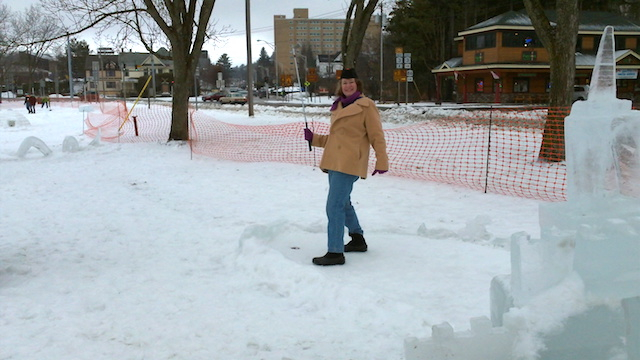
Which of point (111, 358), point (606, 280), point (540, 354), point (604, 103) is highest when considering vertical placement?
point (604, 103)

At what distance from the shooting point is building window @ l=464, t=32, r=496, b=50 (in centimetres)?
4066

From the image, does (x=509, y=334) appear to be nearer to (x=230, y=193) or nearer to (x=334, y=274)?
(x=334, y=274)

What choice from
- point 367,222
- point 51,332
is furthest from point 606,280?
point 367,222

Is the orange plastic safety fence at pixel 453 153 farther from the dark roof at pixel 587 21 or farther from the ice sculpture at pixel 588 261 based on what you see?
the dark roof at pixel 587 21

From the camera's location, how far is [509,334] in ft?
7.98

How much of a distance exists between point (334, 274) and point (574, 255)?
2433 millimetres

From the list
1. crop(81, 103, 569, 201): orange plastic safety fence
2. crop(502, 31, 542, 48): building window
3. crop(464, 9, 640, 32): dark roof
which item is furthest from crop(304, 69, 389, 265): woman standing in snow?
crop(502, 31, 542, 48): building window

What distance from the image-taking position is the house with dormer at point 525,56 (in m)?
40.2

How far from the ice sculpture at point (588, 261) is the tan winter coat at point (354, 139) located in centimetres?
216

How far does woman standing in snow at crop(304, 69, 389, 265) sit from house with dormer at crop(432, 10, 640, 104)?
3816 cm

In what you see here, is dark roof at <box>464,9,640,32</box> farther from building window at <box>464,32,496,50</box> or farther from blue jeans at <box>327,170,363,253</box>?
blue jeans at <box>327,170,363,253</box>

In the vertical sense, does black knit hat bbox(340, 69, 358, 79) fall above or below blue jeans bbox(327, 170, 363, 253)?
above

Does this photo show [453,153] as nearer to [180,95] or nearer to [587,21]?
[180,95]

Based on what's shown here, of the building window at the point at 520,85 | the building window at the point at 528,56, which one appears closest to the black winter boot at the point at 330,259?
the building window at the point at 528,56
